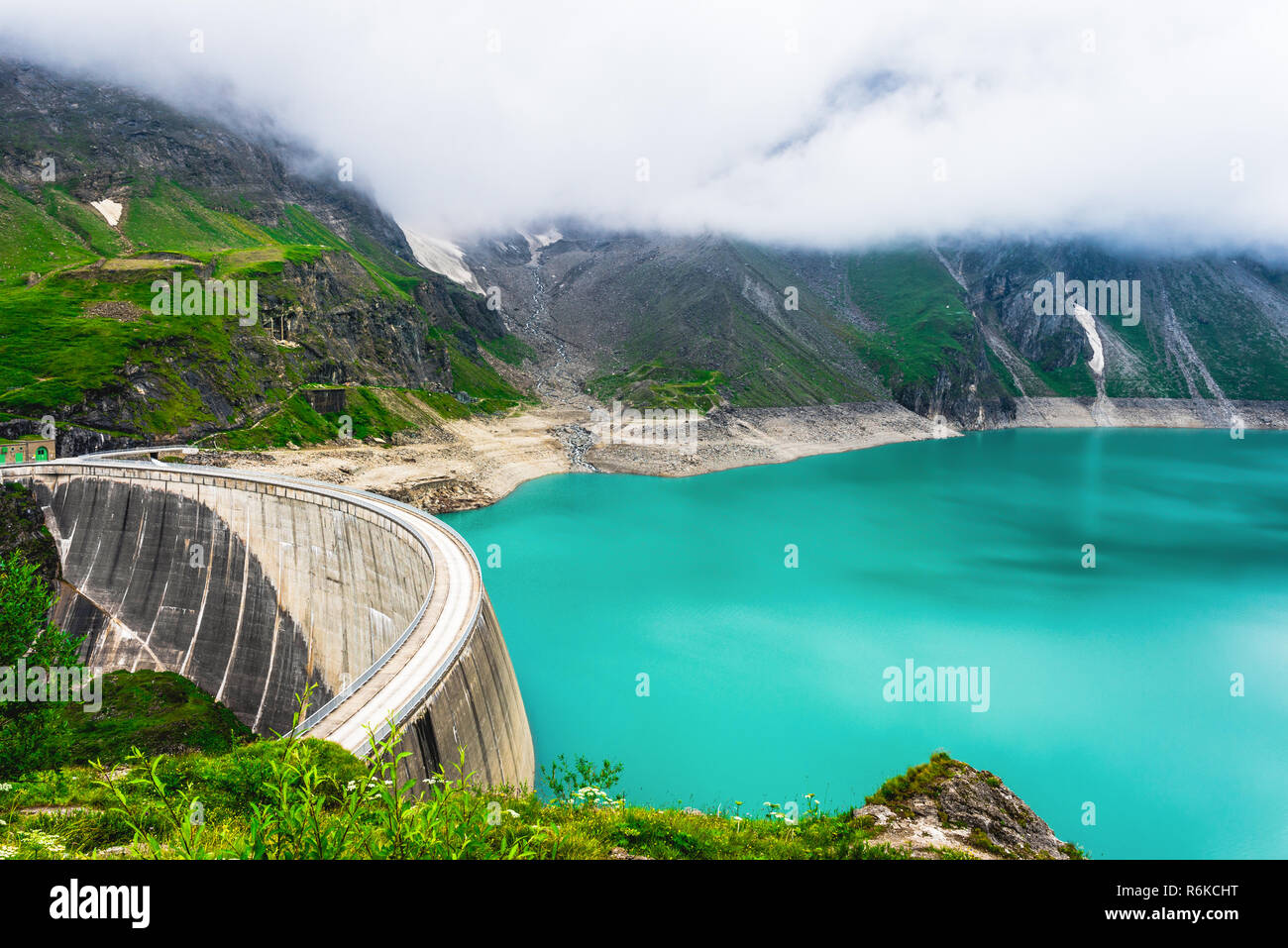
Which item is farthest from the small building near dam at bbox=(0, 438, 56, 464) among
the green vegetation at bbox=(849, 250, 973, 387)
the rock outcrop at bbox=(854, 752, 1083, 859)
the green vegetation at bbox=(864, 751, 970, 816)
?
the green vegetation at bbox=(849, 250, 973, 387)

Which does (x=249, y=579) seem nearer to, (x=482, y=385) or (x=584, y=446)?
(x=584, y=446)

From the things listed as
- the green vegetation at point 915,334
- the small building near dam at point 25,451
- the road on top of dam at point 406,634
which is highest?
the green vegetation at point 915,334

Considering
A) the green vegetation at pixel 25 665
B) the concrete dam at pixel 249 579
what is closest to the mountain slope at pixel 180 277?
the concrete dam at pixel 249 579

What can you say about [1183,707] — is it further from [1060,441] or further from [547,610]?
[1060,441]

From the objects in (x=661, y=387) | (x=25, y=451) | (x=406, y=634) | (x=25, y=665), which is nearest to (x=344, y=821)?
(x=406, y=634)

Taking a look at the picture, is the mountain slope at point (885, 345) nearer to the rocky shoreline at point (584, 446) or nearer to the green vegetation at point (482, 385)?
the rocky shoreline at point (584, 446)
